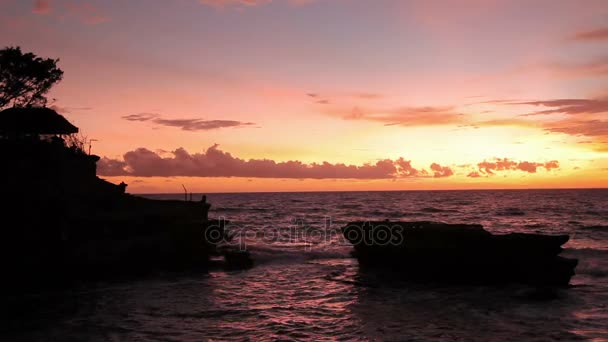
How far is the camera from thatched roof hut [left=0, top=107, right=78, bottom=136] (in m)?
32.7

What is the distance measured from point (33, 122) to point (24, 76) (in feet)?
14.8

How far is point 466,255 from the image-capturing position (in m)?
24.4

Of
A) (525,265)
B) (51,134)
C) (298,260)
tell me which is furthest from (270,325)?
(51,134)

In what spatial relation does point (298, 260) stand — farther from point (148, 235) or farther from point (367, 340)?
point (367, 340)

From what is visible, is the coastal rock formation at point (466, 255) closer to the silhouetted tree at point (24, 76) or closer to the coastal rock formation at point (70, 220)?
the coastal rock formation at point (70, 220)

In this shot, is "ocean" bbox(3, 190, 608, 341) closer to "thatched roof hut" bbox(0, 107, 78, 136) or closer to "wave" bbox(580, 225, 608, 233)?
"thatched roof hut" bbox(0, 107, 78, 136)

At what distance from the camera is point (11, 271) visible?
2302cm

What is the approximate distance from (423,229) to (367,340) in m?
13.3
